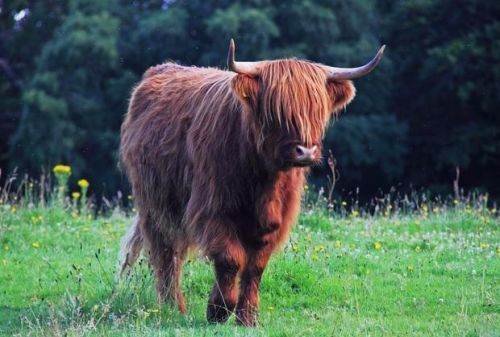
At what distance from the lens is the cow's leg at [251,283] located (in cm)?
702

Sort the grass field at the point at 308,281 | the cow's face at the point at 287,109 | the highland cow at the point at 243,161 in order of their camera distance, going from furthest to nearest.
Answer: the grass field at the point at 308,281
the highland cow at the point at 243,161
the cow's face at the point at 287,109

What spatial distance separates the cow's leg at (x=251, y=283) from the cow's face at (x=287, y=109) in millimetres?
751

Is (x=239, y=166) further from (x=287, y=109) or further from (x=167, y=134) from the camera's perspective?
(x=167, y=134)

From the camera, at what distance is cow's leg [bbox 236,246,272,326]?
702 centimetres

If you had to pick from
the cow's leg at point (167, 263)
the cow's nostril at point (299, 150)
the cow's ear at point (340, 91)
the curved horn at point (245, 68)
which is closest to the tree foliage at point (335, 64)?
the cow's leg at point (167, 263)

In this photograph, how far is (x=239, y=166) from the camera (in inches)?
→ 270

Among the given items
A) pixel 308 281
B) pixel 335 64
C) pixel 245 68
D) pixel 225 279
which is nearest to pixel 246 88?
pixel 245 68

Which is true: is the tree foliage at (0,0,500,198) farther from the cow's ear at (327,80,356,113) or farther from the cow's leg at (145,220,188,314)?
the cow's ear at (327,80,356,113)

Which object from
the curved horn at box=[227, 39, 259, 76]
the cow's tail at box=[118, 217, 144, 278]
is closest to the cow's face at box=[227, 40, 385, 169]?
the curved horn at box=[227, 39, 259, 76]

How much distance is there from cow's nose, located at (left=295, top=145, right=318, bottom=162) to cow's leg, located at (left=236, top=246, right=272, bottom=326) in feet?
3.06

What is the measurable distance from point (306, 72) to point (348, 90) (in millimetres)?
387

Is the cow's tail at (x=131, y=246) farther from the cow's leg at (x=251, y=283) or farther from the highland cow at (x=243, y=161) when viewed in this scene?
the cow's leg at (x=251, y=283)

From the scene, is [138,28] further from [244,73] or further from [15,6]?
[244,73]

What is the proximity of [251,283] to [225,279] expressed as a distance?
0.97 ft
